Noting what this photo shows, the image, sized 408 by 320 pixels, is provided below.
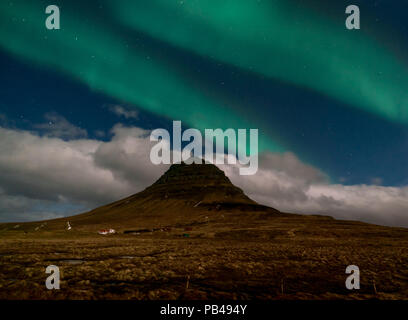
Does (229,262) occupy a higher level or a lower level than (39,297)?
lower

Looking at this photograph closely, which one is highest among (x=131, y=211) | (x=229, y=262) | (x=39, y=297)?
(x=39, y=297)

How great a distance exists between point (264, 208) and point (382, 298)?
186306 mm

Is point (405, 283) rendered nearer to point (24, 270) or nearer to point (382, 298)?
point (382, 298)

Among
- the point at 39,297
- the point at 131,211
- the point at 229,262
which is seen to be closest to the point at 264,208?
the point at 131,211

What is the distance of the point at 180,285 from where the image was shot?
18.3 m

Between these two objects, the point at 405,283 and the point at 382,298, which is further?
the point at 405,283
